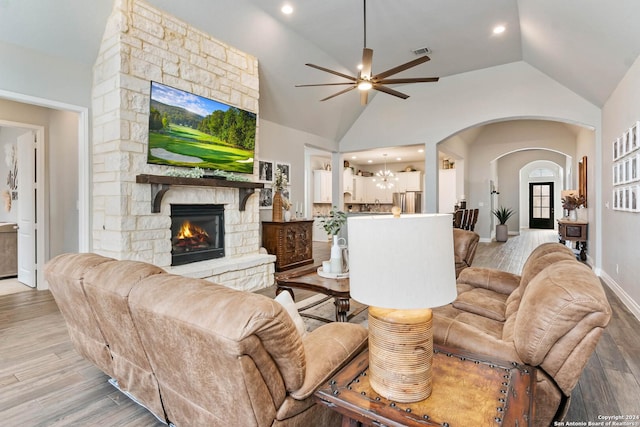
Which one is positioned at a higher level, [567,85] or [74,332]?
[567,85]

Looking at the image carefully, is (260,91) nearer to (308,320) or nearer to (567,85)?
(308,320)

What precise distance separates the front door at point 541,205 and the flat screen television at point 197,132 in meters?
14.4

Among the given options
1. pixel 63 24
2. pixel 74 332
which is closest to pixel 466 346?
pixel 74 332

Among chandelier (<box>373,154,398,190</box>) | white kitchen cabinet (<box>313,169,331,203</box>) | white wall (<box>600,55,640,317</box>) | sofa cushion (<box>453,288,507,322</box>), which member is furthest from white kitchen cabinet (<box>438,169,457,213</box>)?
sofa cushion (<box>453,288,507,322</box>)

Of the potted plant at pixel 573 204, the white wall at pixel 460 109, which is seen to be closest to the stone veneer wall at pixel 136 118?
the white wall at pixel 460 109

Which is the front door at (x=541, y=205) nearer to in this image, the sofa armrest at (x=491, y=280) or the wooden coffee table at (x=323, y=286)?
the sofa armrest at (x=491, y=280)

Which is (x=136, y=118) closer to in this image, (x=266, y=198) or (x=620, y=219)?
(x=266, y=198)

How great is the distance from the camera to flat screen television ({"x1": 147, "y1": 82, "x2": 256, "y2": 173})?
383 centimetres

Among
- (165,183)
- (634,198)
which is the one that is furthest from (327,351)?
(634,198)

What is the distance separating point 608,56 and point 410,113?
3.68 m

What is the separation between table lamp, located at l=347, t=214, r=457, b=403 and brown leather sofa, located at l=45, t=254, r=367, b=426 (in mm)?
289

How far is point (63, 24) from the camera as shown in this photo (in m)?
3.37

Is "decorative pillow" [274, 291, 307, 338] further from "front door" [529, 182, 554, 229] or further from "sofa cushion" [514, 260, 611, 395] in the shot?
"front door" [529, 182, 554, 229]

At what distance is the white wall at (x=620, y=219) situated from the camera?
346 cm
